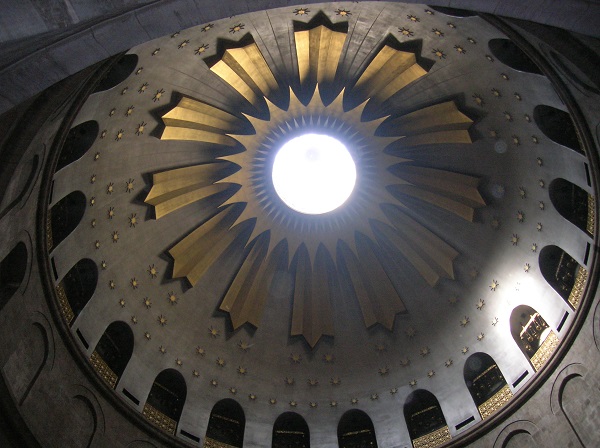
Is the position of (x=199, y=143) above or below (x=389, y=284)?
above

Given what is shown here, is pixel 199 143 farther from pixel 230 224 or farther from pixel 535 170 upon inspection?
pixel 535 170

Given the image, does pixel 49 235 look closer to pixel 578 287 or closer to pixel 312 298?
pixel 312 298

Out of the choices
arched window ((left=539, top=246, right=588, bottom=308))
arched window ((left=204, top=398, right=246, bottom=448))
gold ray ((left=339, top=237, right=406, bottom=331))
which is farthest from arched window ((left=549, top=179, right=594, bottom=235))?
arched window ((left=204, top=398, right=246, bottom=448))

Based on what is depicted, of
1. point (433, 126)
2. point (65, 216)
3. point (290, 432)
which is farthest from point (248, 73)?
point (290, 432)

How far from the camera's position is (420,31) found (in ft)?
46.7

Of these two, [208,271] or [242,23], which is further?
[208,271]

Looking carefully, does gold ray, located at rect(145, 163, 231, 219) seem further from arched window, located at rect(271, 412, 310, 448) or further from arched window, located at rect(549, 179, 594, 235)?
arched window, located at rect(549, 179, 594, 235)

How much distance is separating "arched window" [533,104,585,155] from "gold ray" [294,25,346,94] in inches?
206

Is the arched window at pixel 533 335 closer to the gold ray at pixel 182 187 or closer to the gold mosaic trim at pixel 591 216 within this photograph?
the gold mosaic trim at pixel 591 216

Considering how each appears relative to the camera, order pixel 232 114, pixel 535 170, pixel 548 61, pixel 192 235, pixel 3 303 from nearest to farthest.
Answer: pixel 548 61
pixel 3 303
pixel 535 170
pixel 232 114
pixel 192 235

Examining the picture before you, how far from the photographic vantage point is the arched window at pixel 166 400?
1575 centimetres

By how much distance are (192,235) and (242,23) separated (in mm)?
6969

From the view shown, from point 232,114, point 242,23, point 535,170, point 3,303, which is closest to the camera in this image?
point 3,303

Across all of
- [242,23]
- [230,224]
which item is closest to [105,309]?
[230,224]
